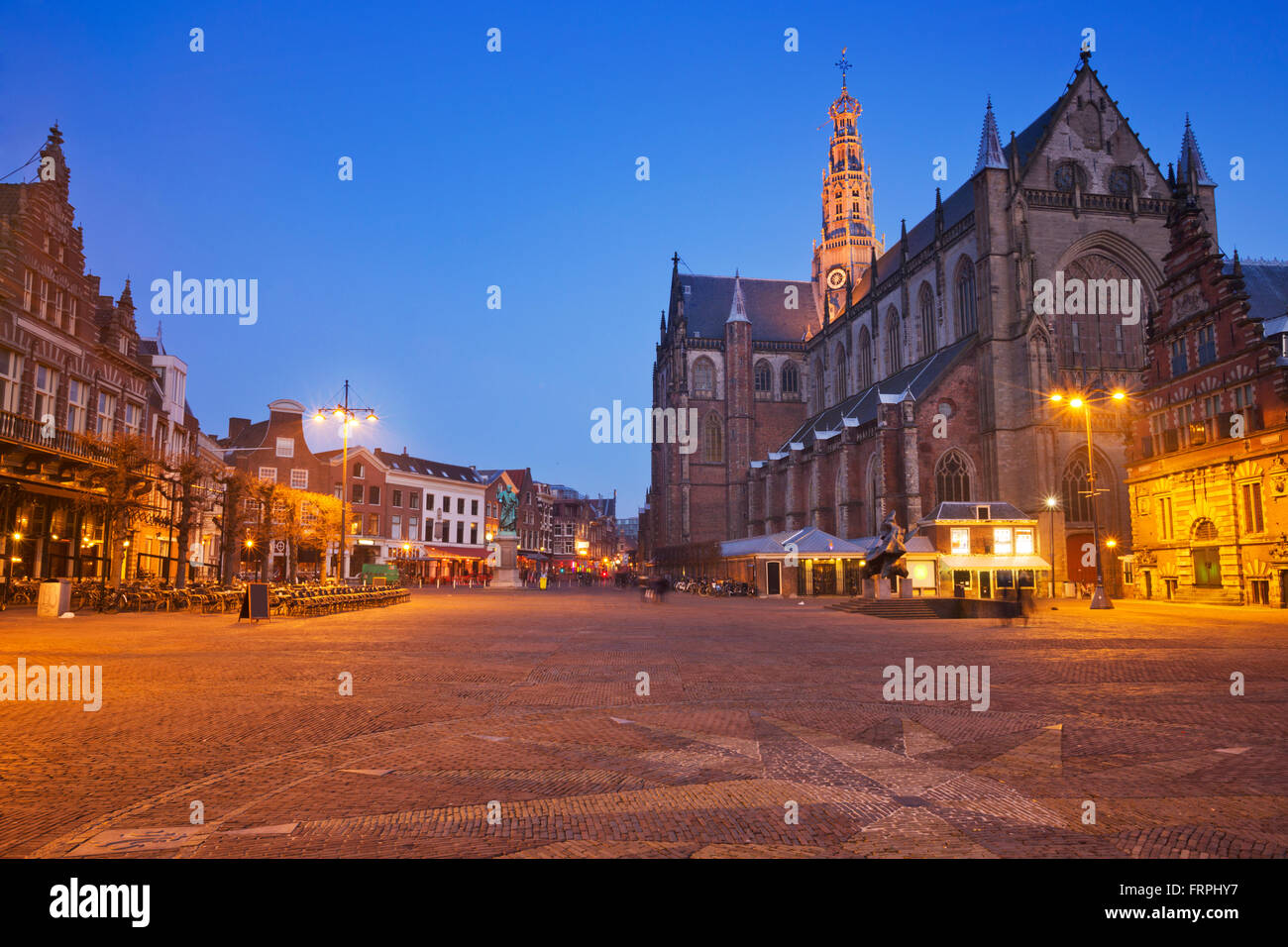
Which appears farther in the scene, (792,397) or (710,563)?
(792,397)

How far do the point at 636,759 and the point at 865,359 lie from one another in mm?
57003

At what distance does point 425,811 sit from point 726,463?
64.6 meters

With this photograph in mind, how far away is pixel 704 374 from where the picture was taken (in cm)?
7106

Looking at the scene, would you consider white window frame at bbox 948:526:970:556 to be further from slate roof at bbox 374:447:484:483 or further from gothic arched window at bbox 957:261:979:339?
slate roof at bbox 374:447:484:483

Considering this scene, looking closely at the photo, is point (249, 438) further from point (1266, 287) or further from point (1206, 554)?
point (1266, 287)

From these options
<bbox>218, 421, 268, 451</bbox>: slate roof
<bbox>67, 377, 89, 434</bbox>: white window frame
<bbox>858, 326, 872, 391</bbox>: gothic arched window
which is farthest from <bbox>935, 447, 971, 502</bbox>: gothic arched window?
<bbox>218, 421, 268, 451</bbox>: slate roof

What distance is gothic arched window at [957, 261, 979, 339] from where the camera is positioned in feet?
150

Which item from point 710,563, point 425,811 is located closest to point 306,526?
point 710,563

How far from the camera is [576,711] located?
8.45 metres

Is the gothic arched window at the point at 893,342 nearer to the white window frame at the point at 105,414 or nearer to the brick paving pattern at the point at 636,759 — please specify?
the brick paving pattern at the point at 636,759

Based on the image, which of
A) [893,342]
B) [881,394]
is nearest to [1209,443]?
[881,394]

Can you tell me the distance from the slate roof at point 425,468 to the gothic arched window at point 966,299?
142 feet
